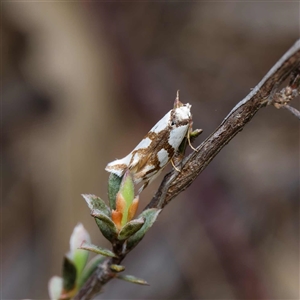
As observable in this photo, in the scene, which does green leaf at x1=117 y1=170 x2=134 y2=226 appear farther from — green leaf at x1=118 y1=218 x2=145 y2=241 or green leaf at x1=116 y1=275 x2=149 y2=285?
green leaf at x1=116 y1=275 x2=149 y2=285

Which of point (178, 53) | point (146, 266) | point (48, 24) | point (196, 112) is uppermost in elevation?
point (48, 24)

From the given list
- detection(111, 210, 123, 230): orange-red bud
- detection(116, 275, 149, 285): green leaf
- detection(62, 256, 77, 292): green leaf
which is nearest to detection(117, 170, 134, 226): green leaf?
detection(111, 210, 123, 230): orange-red bud

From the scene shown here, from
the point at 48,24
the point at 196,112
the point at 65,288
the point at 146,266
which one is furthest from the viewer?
the point at 48,24

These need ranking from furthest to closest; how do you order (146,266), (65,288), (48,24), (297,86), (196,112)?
(48,24) → (196,112) → (146,266) → (65,288) → (297,86)

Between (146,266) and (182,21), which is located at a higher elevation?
(182,21)

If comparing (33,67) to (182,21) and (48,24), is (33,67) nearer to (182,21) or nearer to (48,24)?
(48,24)

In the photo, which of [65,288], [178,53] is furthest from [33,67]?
[65,288]
